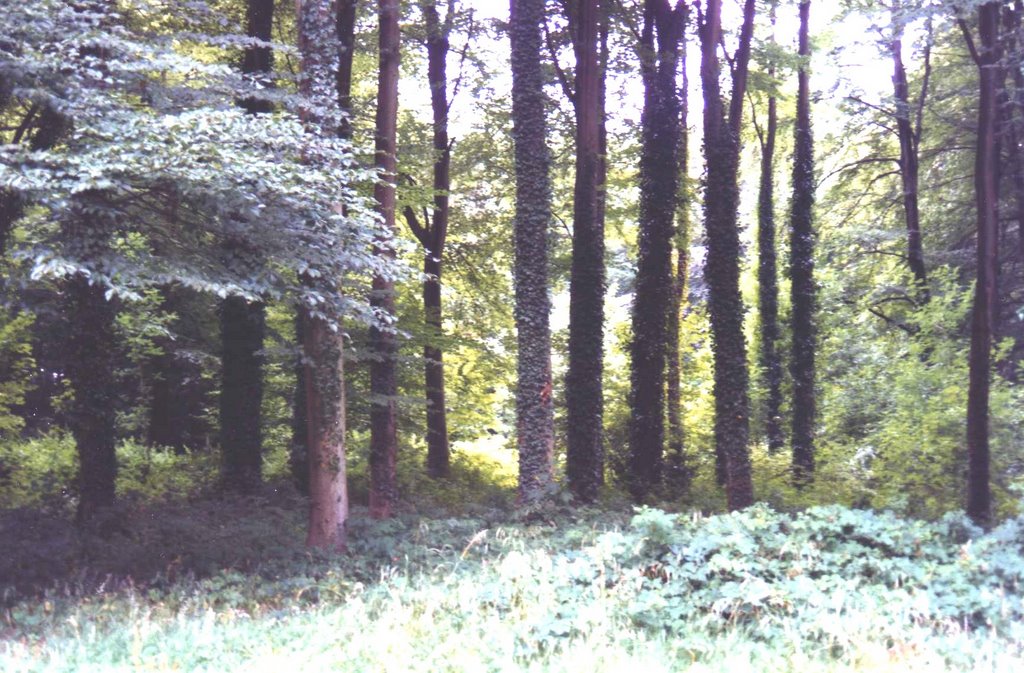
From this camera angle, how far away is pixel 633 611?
5625 mm

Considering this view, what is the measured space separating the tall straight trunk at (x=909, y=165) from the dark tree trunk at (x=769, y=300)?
11.7 feet

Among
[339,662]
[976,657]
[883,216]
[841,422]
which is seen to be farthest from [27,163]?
[883,216]

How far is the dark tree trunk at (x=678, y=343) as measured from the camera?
64.5 ft

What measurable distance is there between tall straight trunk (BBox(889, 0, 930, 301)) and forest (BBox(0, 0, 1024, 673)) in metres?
0.16

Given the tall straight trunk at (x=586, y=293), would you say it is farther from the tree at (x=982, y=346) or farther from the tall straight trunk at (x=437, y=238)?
the tree at (x=982, y=346)

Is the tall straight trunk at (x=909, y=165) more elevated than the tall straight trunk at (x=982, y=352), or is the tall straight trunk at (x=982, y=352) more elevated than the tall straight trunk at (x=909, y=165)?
the tall straight trunk at (x=909, y=165)

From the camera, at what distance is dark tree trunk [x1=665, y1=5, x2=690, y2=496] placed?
1967 cm

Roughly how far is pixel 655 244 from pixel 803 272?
671 centimetres

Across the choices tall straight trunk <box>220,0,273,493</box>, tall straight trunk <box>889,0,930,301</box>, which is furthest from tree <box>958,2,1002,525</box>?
tall straight trunk <box>220,0,273,493</box>

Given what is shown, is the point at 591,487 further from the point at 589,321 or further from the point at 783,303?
the point at 783,303

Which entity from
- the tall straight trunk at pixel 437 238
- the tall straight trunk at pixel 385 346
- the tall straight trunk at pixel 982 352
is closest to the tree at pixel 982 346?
the tall straight trunk at pixel 982 352

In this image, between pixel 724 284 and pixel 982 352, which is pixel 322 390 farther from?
pixel 982 352

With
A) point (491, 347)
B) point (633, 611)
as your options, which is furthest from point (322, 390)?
point (491, 347)

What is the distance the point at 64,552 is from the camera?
10.8 m
